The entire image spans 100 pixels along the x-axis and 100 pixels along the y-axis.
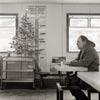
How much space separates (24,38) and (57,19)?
1572 mm

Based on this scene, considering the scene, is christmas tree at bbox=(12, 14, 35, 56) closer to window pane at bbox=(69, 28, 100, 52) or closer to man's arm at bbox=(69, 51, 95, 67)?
window pane at bbox=(69, 28, 100, 52)

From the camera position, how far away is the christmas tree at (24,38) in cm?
764

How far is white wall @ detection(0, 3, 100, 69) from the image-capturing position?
8.52 m

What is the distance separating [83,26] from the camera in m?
8.64

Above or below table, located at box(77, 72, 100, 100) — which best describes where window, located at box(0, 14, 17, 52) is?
above

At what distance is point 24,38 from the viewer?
7703 millimetres

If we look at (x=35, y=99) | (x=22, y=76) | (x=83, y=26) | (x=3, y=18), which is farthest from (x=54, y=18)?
(x=35, y=99)

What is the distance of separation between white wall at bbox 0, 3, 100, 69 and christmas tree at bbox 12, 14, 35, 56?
794 mm

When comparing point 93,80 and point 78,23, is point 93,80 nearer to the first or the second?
point 93,80

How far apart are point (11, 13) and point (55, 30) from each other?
66.2 inches

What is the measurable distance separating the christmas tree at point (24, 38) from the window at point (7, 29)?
2.39 ft

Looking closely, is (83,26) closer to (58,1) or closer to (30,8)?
(58,1)

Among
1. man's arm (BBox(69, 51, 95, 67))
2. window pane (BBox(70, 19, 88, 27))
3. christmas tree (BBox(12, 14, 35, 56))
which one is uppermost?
window pane (BBox(70, 19, 88, 27))

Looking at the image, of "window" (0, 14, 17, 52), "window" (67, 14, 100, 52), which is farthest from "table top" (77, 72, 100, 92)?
"window" (0, 14, 17, 52)
